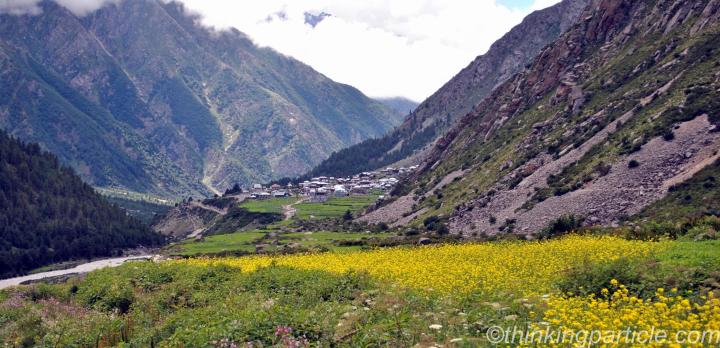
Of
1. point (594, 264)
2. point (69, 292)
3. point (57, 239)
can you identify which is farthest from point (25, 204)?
point (594, 264)

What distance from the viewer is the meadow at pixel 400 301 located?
53.2ft

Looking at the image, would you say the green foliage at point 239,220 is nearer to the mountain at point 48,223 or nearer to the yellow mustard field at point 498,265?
the mountain at point 48,223

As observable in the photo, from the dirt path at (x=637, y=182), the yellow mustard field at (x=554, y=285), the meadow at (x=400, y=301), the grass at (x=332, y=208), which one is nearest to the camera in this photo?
the yellow mustard field at (x=554, y=285)

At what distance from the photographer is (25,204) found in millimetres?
176250

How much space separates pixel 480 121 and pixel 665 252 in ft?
477

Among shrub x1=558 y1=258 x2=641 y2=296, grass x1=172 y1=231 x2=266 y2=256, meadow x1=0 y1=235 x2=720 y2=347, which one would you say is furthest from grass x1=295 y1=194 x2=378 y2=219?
shrub x1=558 y1=258 x2=641 y2=296

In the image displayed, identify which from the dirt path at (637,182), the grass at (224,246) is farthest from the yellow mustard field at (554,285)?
the grass at (224,246)

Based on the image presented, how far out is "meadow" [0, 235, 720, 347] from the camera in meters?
16.2

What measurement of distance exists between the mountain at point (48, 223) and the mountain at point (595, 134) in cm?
8257

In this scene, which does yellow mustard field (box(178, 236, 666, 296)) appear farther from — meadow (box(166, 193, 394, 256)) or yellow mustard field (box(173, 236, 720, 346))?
meadow (box(166, 193, 394, 256))

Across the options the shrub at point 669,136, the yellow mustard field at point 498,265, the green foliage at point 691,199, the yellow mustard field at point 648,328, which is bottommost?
the green foliage at point 691,199

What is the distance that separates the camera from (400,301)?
→ 2194 cm

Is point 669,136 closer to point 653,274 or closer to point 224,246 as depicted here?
point 653,274

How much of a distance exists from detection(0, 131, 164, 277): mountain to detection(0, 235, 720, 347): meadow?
12440 cm
